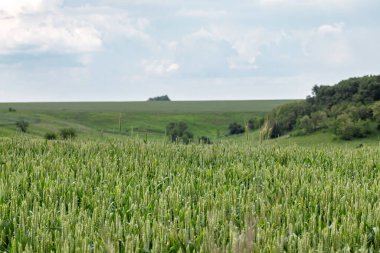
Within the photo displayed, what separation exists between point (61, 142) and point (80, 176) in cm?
583

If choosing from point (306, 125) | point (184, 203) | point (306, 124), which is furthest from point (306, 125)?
point (184, 203)

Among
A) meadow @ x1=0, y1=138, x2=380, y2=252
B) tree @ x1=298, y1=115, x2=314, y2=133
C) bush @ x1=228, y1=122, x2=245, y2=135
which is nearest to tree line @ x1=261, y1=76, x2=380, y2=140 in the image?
tree @ x1=298, y1=115, x2=314, y2=133

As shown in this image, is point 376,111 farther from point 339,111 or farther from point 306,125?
point 306,125

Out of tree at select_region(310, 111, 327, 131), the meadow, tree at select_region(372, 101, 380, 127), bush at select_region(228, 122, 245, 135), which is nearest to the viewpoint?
the meadow

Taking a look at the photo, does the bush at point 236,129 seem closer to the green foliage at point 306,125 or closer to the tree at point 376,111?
the green foliage at point 306,125

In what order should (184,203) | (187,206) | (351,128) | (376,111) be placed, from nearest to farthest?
(187,206) → (184,203) → (376,111) → (351,128)

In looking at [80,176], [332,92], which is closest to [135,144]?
[80,176]

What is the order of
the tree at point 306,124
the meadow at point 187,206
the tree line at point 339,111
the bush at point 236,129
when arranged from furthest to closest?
the bush at point 236,129 → the tree at point 306,124 → the tree line at point 339,111 → the meadow at point 187,206

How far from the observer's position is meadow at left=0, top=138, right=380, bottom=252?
530cm

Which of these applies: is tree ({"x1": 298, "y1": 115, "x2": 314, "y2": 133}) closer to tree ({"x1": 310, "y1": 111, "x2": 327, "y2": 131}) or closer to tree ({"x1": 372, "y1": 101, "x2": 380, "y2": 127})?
tree ({"x1": 310, "y1": 111, "x2": 327, "y2": 131})

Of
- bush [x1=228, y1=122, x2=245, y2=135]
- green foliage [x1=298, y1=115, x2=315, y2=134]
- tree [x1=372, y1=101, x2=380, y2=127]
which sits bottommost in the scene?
bush [x1=228, y1=122, x2=245, y2=135]

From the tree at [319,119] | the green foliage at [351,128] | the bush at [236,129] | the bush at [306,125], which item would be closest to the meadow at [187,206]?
the green foliage at [351,128]

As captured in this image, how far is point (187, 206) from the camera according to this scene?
22.7 ft

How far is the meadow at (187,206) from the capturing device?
530 centimetres
